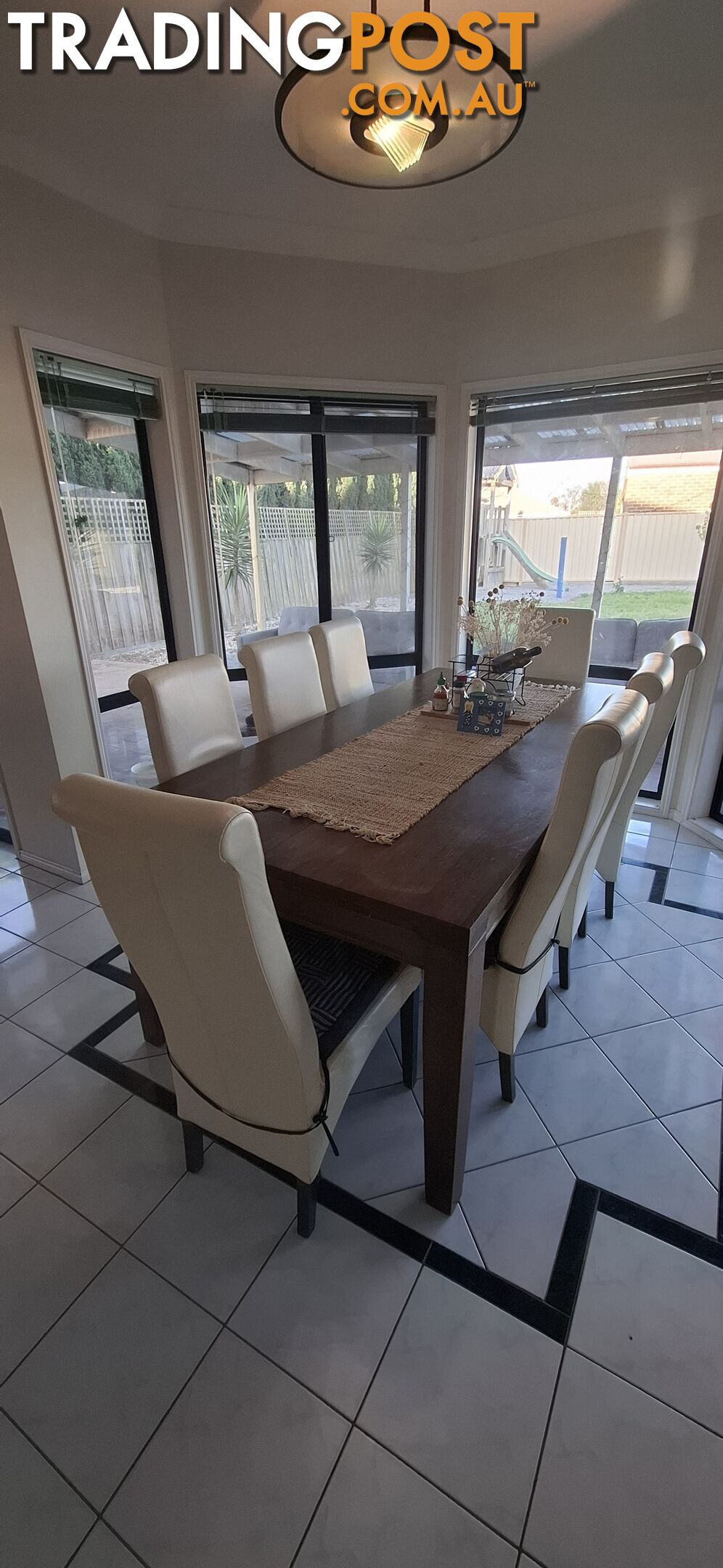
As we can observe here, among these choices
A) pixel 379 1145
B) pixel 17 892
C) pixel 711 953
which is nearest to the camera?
pixel 379 1145

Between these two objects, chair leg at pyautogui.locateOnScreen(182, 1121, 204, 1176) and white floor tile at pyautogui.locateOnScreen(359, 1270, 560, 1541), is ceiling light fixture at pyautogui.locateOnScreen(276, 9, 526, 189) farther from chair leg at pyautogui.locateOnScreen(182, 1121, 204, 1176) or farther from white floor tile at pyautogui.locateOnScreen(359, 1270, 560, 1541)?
white floor tile at pyautogui.locateOnScreen(359, 1270, 560, 1541)

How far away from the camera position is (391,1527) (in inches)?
37.9

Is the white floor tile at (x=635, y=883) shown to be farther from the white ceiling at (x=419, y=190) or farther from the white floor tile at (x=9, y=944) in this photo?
the white ceiling at (x=419, y=190)

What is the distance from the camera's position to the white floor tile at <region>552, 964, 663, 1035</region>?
1.93 meters

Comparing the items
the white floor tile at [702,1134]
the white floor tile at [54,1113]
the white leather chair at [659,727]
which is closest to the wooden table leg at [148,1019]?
the white floor tile at [54,1113]

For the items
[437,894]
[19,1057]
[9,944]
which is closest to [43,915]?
[9,944]

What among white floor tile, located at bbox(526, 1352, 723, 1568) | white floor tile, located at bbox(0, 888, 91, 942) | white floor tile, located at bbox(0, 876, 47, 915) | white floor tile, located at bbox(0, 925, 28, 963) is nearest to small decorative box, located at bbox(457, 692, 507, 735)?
white floor tile, located at bbox(526, 1352, 723, 1568)

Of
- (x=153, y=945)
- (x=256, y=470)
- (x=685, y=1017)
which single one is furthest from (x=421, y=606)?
(x=153, y=945)

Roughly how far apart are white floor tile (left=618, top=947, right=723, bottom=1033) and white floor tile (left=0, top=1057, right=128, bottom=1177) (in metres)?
1.46

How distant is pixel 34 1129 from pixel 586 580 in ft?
10.9

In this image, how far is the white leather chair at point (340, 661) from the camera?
265 cm

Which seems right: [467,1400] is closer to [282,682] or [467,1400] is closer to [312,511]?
[282,682]

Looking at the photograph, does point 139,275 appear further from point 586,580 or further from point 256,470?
point 586,580

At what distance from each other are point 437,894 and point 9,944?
193 cm
